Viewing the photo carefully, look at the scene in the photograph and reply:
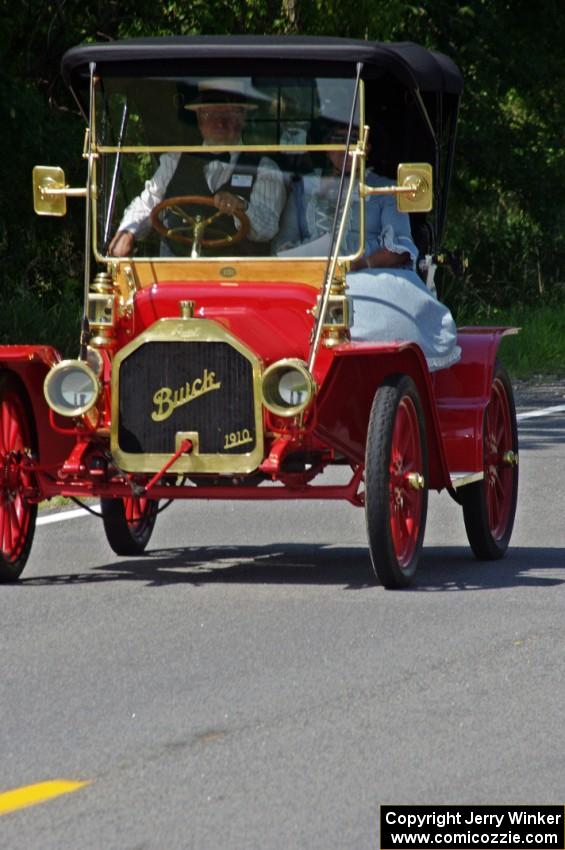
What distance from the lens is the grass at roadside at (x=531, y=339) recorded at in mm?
20609

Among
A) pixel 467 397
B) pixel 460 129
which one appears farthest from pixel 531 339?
pixel 467 397

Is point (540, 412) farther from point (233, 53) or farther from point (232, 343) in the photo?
point (232, 343)

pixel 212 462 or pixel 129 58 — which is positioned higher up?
pixel 129 58

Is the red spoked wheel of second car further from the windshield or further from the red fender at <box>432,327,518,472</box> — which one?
the red fender at <box>432,327,518,472</box>

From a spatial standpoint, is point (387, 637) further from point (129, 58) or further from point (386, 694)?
point (129, 58)

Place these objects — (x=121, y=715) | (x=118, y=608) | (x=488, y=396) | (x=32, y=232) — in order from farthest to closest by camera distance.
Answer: (x=32, y=232)
(x=488, y=396)
(x=118, y=608)
(x=121, y=715)

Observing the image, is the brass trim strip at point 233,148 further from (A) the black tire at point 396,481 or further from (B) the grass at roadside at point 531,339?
(B) the grass at roadside at point 531,339

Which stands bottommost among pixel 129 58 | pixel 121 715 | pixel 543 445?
pixel 543 445

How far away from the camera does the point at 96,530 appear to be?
10609 mm

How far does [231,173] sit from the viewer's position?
9211 mm

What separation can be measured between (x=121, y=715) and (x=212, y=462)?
2.27 metres

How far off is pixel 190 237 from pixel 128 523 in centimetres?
141

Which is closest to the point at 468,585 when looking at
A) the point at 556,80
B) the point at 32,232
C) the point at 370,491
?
the point at 370,491

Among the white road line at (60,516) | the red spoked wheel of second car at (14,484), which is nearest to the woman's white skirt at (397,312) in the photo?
the red spoked wheel of second car at (14,484)
